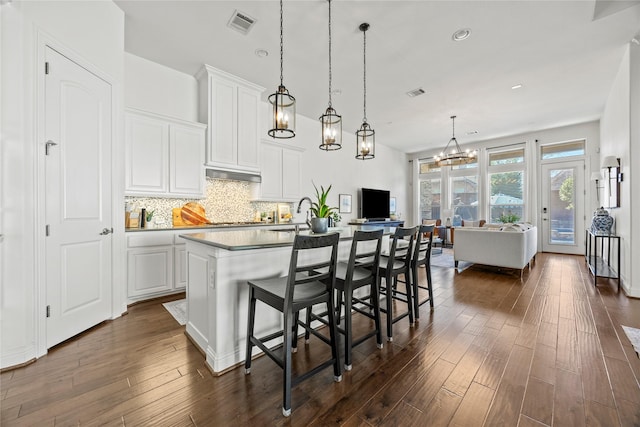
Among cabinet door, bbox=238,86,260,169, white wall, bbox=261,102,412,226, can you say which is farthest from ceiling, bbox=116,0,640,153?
white wall, bbox=261,102,412,226

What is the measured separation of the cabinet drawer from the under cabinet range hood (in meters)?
1.13

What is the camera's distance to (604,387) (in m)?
1.66

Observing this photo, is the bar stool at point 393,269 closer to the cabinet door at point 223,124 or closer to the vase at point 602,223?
the cabinet door at point 223,124

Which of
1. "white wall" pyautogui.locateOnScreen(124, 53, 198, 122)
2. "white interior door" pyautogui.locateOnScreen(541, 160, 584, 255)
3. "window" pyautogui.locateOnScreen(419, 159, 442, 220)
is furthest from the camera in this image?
"window" pyautogui.locateOnScreen(419, 159, 442, 220)

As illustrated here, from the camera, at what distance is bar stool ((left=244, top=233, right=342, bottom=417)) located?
1.47m

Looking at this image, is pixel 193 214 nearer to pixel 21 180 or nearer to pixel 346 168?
pixel 21 180

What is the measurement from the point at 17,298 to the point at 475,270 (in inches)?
232

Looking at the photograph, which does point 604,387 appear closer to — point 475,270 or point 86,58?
point 475,270

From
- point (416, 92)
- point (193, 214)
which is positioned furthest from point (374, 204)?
point (193, 214)

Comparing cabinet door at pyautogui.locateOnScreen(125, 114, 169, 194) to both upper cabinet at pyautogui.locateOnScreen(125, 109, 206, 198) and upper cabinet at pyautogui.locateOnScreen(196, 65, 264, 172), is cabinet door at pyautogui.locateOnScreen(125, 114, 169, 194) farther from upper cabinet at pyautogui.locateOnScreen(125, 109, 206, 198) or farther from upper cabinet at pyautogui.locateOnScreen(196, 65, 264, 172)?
upper cabinet at pyautogui.locateOnScreen(196, 65, 264, 172)

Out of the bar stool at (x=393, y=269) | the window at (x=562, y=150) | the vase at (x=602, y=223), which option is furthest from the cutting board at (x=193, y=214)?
the window at (x=562, y=150)

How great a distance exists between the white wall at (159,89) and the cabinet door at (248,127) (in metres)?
0.70

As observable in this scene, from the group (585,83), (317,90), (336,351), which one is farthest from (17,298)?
(585,83)

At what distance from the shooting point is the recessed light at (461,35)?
10.2 ft
